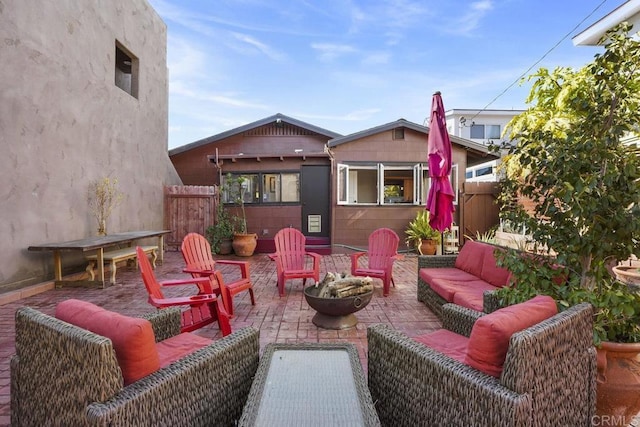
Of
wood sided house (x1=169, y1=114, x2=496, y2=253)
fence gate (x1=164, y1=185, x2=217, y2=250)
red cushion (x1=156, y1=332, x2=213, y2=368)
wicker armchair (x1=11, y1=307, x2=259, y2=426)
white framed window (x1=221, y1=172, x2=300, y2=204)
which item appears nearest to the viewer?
A: wicker armchair (x1=11, y1=307, x2=259, y2=426)

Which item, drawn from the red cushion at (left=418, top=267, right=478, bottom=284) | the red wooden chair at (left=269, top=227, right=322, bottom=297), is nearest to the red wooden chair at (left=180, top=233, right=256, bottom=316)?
the red wooden chair at (left=269, top=227, right=322, bottom=297)

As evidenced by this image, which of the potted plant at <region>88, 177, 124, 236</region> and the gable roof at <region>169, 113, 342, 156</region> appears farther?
the gable roof at <region>169, 113, 342, 156</region>

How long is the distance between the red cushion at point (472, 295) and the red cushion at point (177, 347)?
206 cm

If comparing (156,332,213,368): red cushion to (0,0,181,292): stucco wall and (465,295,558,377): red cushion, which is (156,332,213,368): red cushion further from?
(0,0,181,292): stucco wall

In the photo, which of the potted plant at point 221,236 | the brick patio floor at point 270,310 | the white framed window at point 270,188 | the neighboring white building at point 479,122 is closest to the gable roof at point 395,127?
the white framed window at point 270,188

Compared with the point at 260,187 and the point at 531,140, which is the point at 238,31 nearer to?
the point at 260,187

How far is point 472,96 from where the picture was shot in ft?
61.4

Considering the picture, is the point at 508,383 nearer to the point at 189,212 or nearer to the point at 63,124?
the point at 63,124

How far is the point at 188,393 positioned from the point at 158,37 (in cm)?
958

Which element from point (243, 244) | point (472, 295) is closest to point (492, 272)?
point (472, 295)

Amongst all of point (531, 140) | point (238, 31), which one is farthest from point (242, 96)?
point (531, 140)

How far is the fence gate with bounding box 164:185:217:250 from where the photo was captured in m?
9.13

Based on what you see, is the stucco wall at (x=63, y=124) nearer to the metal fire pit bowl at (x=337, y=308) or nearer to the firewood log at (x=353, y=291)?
the metal fire pit bowl at (x=337, y=308)

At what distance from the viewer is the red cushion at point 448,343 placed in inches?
73.6
